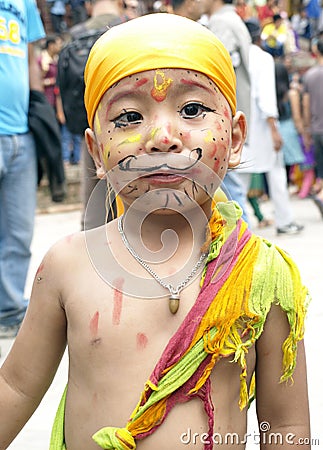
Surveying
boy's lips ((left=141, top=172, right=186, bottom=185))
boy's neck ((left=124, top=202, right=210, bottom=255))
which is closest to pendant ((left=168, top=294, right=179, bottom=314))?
boy's neck ((left=124, top=202, right=210, bottom=255))

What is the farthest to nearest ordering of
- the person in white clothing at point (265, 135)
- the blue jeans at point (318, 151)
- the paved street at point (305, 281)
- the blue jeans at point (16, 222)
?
the blue jeans at point (318, 151) → the person in white clothing at point (265, 135) → the blue jeans at point (16, 222) → the paved street at point (305, 281)

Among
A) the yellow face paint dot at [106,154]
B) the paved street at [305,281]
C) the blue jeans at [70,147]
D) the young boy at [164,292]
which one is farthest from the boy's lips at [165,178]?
the blue jeans at [70,147]

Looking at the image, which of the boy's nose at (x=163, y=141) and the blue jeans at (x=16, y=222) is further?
the blue jeans at (x=16, y=222)

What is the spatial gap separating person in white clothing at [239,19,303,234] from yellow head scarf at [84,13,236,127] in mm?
4457

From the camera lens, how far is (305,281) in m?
5.76

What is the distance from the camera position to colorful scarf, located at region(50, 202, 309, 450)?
64.3 inches

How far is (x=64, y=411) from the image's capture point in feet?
5.86

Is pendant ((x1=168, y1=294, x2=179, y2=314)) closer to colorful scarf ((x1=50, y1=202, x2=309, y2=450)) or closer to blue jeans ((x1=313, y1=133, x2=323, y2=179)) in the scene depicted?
colorful scarf ((x1=50, y1=202, x2=309, y2=450))

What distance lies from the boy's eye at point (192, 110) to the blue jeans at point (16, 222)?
2.81 m

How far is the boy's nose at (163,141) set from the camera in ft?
5.18

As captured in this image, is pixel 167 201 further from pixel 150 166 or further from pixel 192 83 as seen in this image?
pixel 192 83

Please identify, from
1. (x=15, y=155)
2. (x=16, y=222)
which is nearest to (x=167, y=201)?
(x=15, y=155)

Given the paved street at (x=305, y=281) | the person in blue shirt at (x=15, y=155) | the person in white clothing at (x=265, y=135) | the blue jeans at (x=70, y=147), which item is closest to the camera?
the paved street at (x=305, y=281)

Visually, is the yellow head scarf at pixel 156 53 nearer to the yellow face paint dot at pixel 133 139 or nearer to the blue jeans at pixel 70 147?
the yellow face paint dot at pixel 133 139
